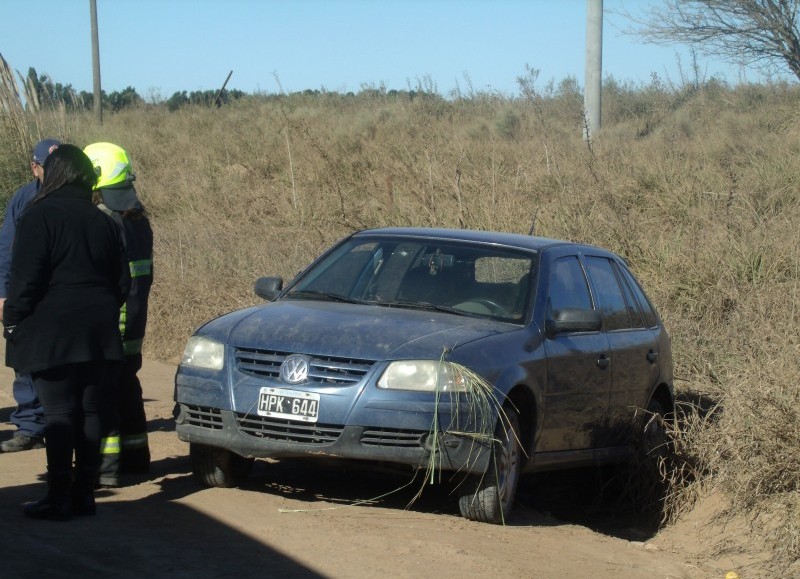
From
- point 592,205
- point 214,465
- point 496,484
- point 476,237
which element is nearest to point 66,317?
point 214,465

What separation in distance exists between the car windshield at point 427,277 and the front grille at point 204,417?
1.24 metres

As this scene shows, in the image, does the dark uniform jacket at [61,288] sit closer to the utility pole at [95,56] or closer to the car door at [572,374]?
the car door at [572,374]

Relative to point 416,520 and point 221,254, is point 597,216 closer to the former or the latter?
point 221,254

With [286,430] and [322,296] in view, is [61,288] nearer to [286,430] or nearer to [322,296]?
[286,430]

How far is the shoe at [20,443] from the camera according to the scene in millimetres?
7571

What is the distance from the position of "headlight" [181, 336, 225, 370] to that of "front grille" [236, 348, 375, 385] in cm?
15

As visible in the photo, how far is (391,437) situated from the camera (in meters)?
5.94

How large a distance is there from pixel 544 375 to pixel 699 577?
140cm

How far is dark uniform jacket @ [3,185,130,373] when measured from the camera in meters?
5.62

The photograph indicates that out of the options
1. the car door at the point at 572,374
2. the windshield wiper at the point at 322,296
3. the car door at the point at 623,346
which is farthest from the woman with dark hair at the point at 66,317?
the car door at the point at 623,346

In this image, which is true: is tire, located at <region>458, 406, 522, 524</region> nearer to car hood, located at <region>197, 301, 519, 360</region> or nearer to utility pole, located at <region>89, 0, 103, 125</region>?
car hood, located at <region>197, 301, 519, 360</region>

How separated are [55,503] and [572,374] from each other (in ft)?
10.3

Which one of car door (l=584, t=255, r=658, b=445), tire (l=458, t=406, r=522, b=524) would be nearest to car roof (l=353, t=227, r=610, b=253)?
car door (l=584, t=255, r=658, b=445)

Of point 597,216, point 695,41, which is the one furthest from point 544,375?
point 695,41
